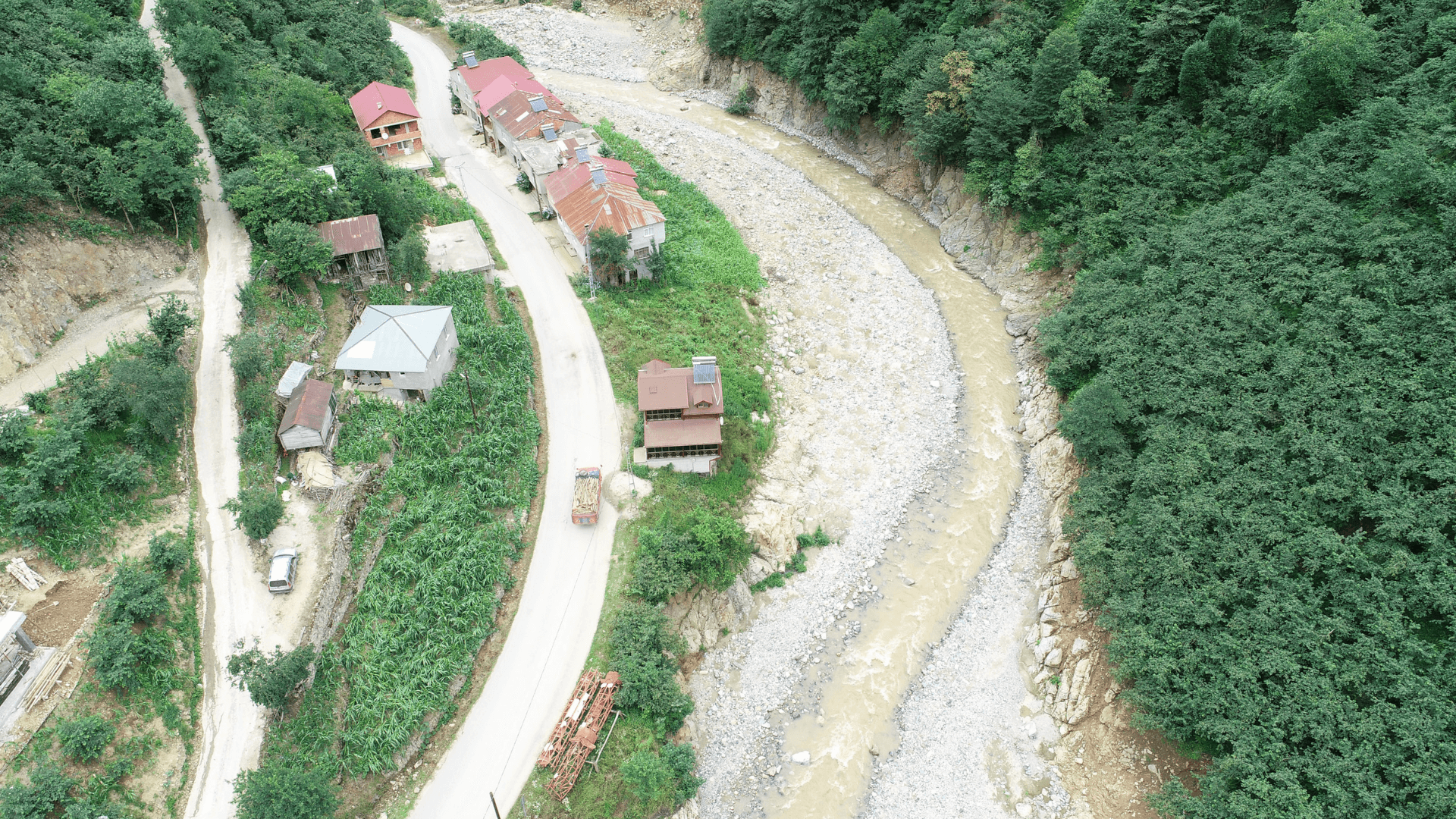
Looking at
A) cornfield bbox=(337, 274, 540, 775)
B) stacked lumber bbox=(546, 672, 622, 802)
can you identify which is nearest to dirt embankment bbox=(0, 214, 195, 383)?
cornfield bbox=(337, 274, 540, 775)

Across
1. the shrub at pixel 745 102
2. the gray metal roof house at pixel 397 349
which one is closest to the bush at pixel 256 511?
the gray metal roof house at pixel 397 349

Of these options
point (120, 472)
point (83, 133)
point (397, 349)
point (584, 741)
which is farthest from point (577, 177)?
point (584, 741)

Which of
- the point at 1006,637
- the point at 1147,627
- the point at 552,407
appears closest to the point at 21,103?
the point at 552,407

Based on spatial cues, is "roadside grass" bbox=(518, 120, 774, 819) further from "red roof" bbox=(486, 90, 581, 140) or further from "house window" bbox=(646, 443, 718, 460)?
"red roof" bbox=(486, 90, 581, 140)

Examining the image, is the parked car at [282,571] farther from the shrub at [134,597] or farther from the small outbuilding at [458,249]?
the small outbuilding at [458,249]

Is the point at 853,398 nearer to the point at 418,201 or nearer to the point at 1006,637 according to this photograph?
the point at 1006,637

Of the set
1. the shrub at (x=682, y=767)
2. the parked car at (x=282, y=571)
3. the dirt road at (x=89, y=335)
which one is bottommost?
the shrub at (x=682, y=767)
